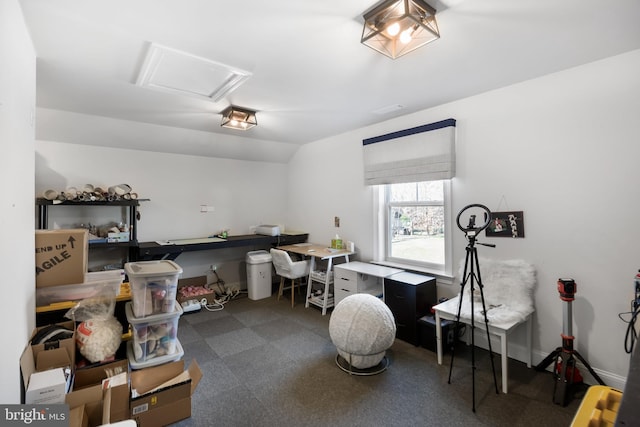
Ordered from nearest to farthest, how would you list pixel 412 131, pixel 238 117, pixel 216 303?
pixel 238 117
pixel 412 131
pixel 216 303

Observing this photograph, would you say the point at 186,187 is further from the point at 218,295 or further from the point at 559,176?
the point at 559,176

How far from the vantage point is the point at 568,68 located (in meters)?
2.50

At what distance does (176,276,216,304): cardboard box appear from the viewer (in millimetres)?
4275

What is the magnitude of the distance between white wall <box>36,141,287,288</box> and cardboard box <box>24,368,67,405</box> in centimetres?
283

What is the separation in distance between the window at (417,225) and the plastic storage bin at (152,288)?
2716 millimetres

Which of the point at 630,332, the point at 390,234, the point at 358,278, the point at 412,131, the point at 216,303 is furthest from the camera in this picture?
the point at 216,303

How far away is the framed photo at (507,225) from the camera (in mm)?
2807

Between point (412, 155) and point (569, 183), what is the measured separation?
4.93 ft

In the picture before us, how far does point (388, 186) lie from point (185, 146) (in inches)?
116

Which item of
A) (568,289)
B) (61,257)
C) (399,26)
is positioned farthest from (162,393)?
(568,289)

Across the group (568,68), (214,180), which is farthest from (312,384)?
(214,180)

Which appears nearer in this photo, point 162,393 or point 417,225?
point 162,393

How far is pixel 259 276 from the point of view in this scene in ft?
15.4

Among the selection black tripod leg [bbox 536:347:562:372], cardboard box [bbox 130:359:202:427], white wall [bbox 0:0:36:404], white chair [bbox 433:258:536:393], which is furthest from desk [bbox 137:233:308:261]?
black tripod leg [bbox 536:347:562:372]
